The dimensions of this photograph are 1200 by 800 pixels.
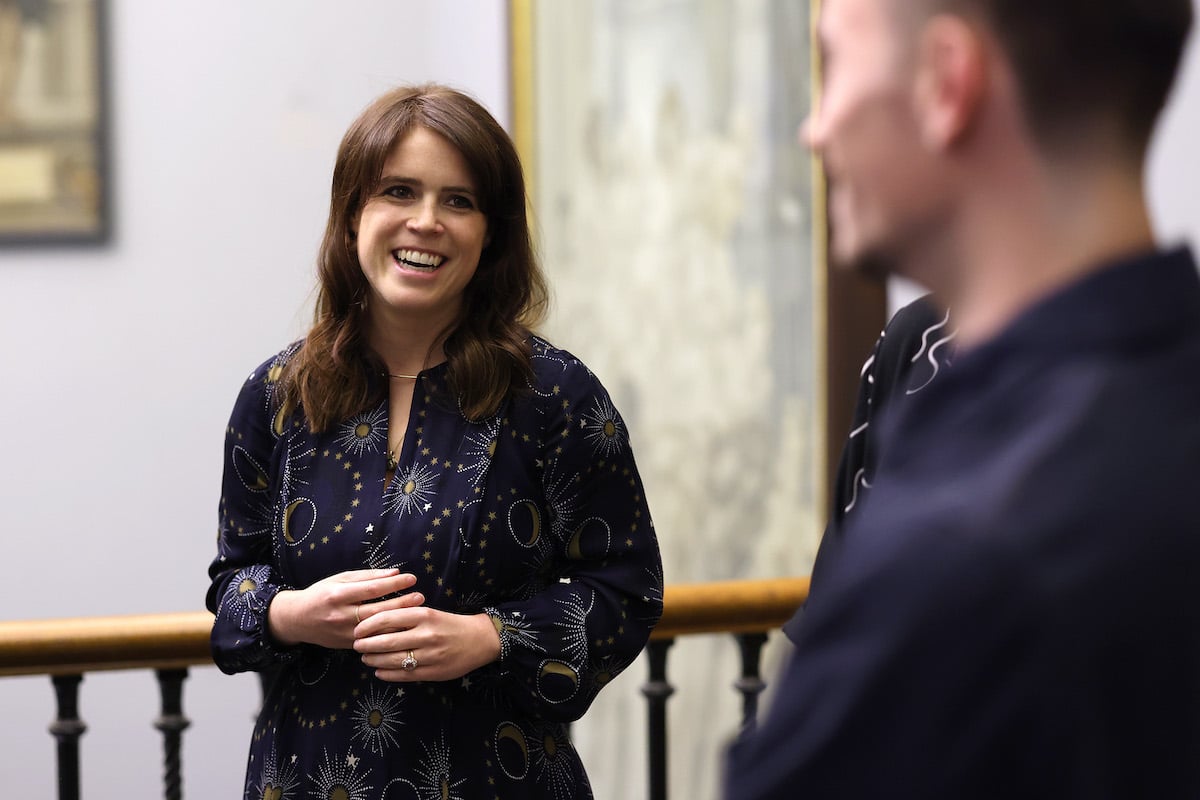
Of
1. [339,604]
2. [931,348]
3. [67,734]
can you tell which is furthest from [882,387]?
[67,734]

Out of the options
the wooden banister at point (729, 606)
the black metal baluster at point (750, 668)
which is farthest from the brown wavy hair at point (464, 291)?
the black metal baluster at point (750, 668)

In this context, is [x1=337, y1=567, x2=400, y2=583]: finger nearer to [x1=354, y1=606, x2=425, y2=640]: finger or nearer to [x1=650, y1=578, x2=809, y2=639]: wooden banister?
[x1=354, y1=606, x2=425, y2=640]: finger

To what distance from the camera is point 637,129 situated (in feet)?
11.9

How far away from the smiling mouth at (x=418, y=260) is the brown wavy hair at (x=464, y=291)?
10cm

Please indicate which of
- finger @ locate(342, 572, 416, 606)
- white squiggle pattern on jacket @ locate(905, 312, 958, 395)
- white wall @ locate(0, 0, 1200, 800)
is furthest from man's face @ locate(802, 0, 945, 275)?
white wall @ locate(0, 0, 1200, 800)

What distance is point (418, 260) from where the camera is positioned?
169 centimetres

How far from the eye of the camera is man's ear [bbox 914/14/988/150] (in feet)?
2.16

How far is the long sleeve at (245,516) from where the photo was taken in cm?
170

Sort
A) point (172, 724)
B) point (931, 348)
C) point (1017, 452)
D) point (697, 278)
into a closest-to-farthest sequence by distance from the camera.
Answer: point (1017, 452)
point (931, 348)
point (172, 724)
point (697, 278)

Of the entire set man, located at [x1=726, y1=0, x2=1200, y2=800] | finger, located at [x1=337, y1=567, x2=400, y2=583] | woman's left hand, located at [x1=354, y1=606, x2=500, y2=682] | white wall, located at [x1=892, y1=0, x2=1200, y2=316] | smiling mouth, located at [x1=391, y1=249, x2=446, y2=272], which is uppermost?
white wall, located at [x1=892, y1=0, x2=1200, y2=316]

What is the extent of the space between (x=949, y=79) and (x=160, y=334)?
350cm

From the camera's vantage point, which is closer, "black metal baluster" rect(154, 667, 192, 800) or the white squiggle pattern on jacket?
the white squiggle pattern on jacket

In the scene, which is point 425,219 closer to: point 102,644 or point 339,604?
point 339,604

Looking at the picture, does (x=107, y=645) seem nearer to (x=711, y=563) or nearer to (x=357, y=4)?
Answer: (x=711, y=563)
